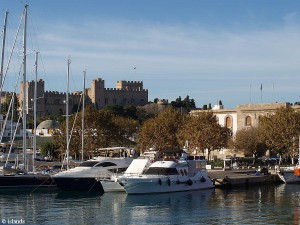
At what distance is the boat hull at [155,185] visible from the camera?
45.3 m

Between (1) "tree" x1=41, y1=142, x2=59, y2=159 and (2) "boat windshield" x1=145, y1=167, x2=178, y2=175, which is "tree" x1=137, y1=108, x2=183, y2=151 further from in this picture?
(2) "boat windshield" x1=145, y1=167, x2=178, y2=175

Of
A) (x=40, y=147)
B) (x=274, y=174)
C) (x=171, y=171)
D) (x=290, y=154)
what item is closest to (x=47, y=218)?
(x=171, y=171)

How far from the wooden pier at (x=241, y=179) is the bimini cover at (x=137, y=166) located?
695cm

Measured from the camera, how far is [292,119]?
68.5 meters

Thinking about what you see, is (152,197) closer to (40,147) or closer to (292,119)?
(292,119)

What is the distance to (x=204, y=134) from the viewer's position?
233ft

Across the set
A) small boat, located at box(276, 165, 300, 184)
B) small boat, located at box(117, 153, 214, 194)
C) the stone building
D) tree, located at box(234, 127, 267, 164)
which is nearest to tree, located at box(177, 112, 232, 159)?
tree, located at box(234, 127, 267, 164)

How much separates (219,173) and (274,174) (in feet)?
18.1

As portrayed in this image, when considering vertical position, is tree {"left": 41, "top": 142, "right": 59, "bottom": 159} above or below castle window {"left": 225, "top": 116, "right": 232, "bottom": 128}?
below

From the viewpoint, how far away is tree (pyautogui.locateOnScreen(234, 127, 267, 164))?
7912cm

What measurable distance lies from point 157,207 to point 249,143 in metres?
41.5

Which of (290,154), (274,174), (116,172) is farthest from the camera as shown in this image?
(290,154)

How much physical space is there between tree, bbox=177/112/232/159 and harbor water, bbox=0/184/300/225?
20329 mm

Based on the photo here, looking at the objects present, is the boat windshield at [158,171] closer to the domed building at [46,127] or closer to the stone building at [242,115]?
the stone building at [242,115]
